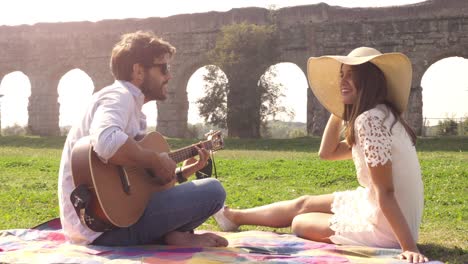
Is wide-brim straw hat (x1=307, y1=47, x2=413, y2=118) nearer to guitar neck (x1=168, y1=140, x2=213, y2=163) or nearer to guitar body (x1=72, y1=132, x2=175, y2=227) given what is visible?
guitar neck (x1=168, y1=140, x2=213, y2=163)

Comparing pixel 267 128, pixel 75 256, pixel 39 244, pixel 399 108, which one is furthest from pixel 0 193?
pixel 267 128

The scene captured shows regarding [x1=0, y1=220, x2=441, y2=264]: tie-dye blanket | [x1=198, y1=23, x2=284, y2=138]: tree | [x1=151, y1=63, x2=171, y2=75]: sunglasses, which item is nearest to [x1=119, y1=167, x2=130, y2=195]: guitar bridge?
[x1=0, y1=220, x2=441, y2=264]: tie-dye blanket

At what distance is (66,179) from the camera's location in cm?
348

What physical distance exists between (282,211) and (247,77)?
53.1 ft

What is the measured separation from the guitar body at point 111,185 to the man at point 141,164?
0.06m

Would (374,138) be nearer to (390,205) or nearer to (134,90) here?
(390,205)

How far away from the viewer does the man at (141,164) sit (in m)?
3.39

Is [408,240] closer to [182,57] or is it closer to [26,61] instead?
[182,57]

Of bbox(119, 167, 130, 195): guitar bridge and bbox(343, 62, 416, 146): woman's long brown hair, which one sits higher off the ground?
bbox(343, 62, 416, 146): woman's long brown hair

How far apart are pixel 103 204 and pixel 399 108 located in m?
1.74

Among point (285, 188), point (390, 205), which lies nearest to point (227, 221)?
point (390, 205)

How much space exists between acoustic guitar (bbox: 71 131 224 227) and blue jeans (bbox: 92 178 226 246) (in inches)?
3.1

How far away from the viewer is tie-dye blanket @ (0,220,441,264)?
3268 millimetres

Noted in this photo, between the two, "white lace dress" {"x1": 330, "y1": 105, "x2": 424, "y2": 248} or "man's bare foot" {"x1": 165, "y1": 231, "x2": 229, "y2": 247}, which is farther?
"man's bare foot" {"x1": 165, "y1": 231, "x2": 229, "y2": 247}
